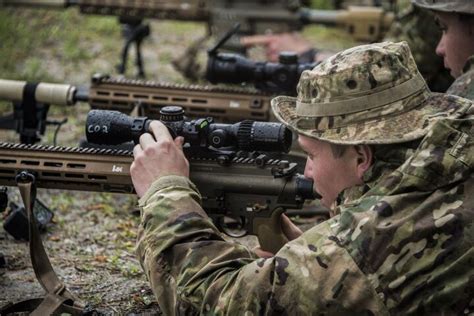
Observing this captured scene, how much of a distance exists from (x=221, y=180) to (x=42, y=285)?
117cm

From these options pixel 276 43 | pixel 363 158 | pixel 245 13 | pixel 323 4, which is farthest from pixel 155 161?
pixel 323 4

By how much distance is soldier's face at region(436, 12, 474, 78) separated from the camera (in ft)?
17.4

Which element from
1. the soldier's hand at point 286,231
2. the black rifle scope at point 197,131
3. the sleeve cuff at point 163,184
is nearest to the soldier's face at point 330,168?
the sleeve cuff at point 163,184

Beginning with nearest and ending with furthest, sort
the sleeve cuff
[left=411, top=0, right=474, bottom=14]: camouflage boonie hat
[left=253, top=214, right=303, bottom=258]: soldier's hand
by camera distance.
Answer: the sleeve cuff, [left=253, top=214, right=303, bottom=258]: soldier's hand, [left=411, top=0, right=474, bottom=14]: camouflage boonie hat

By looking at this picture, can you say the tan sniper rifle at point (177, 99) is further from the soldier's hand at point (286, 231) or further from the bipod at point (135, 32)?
the bipod at point (135, 32)

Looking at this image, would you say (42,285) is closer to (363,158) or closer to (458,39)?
(363,158)

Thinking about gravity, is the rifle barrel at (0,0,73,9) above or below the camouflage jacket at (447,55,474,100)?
below

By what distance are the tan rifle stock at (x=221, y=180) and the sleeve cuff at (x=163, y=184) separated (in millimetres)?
605

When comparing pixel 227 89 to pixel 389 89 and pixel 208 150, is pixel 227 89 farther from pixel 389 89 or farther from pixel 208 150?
pixel 389 89

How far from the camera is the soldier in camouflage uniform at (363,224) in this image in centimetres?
290

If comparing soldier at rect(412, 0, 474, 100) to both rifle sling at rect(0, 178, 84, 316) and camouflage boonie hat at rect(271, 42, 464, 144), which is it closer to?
camouflage boonie hat at rect(271, 42, 464, 144)

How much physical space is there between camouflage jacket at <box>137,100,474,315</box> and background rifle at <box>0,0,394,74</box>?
20.0ft

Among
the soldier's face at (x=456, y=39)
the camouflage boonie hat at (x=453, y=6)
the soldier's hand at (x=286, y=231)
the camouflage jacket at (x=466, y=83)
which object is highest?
the camouflage boonie hat at (x=453, y=6)

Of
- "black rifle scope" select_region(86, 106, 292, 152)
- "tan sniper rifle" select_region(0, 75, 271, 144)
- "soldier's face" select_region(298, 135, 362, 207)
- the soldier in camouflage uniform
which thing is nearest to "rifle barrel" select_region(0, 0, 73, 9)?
"tan sniper rifle" select_region(0, 75, 271, 144)
